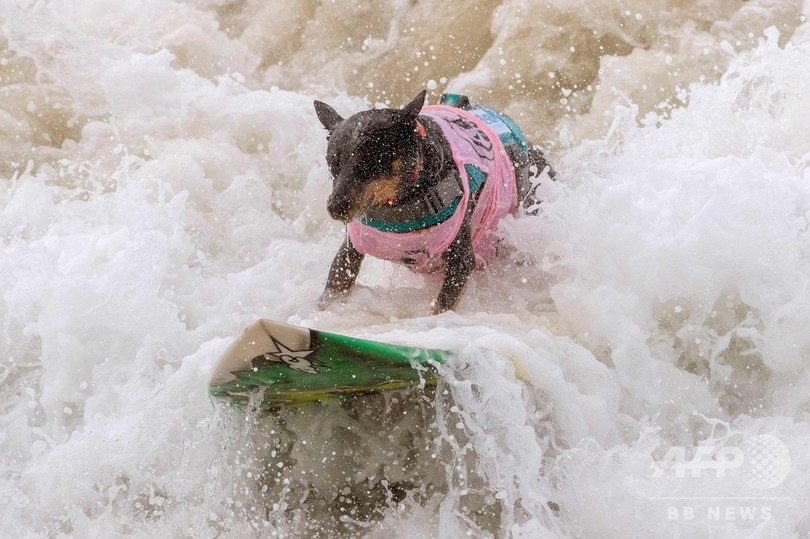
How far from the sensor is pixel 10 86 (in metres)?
5.98

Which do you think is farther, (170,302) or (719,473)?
(170,302)

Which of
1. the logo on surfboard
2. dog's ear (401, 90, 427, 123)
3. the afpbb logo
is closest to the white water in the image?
the afpbb logo

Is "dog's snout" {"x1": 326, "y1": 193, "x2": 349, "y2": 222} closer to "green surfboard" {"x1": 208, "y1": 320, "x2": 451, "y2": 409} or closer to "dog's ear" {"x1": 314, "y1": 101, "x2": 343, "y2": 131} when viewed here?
"dog's ear" {"x1": 314, "y1": 101, "x2": 343, "y2": 131}

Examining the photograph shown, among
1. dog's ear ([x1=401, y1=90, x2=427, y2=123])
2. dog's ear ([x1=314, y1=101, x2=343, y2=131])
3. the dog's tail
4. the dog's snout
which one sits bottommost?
the dog's tail

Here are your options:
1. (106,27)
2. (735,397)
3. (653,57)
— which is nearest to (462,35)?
(653,57)

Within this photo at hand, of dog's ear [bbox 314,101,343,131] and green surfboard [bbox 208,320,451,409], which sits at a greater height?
dog's ear [bbox 314,101,343,131]

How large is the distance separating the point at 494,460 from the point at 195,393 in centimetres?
107

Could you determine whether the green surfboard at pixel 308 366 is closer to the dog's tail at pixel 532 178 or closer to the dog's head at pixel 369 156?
the dog's head at pixel 369 156

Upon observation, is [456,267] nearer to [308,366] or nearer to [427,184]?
[427,184]

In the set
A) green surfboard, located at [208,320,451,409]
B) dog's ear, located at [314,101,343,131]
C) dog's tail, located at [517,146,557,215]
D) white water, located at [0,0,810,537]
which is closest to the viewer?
green surfboard, located at [208,320,451,409]

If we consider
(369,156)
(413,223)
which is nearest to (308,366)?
(369,156)

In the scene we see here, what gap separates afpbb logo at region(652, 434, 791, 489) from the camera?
308 cm

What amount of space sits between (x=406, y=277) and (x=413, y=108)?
1.22m

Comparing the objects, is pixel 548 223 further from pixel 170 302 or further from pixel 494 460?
pixel 170 302
